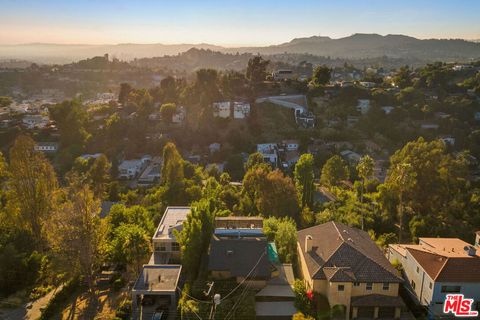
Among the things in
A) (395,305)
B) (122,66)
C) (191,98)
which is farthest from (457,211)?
(122,66)

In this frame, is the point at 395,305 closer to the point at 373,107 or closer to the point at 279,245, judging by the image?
the point at 279,245

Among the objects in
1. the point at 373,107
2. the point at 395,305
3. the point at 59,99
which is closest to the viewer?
the point at 395,305

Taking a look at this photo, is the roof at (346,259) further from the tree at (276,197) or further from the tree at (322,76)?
the tree at (322,76)

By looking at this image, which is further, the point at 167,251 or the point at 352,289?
the point at 167,251

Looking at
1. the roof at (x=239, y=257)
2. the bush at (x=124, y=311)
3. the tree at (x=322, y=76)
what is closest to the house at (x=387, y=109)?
the tree at (x=322, y=76)

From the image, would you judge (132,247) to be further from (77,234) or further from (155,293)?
(155,293)

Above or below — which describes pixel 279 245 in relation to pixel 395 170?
below

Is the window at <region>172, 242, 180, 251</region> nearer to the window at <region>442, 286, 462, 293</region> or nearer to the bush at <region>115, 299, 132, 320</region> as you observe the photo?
the bush at <region>115, 299, 132, 320</region>

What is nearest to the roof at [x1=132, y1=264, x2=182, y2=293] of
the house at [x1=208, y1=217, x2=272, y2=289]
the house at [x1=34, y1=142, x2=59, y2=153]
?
the house at [x1=208, y1=217, x2=272, y2=289]
